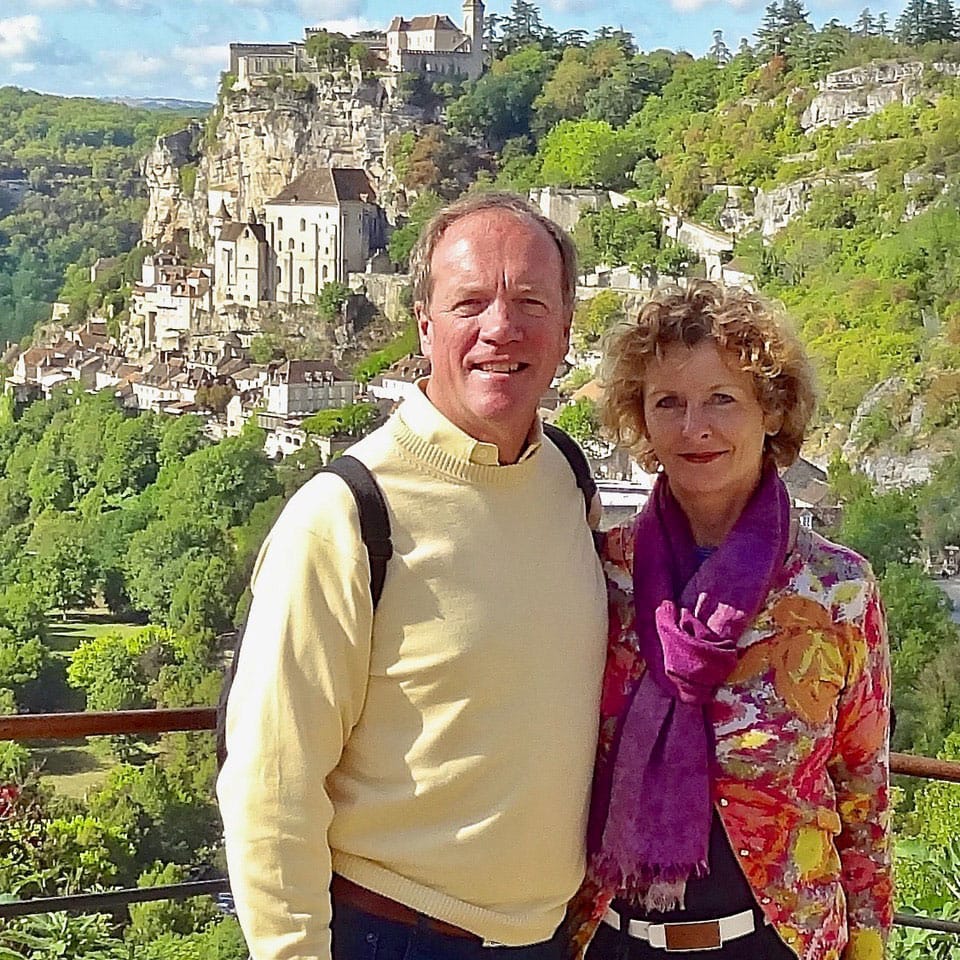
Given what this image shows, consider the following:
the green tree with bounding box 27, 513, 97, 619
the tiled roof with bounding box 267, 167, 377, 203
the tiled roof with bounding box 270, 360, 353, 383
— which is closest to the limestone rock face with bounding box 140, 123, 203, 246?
the tiled roof with bounding box 267, 167, 377, 203

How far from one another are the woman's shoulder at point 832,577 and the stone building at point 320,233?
1204 inches

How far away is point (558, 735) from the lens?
36.2 inches

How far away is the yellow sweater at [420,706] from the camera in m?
0.84

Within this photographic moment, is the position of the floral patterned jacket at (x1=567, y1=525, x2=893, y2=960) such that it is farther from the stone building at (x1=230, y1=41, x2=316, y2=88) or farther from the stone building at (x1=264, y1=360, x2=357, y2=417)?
the stone building at (x1=230, y1=41, x2=316, y2=88)

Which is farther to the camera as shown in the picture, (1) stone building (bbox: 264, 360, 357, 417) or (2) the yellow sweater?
(1) stone building (bbox: 264, 360, 357, 417)

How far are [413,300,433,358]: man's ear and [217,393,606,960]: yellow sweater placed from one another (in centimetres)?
4

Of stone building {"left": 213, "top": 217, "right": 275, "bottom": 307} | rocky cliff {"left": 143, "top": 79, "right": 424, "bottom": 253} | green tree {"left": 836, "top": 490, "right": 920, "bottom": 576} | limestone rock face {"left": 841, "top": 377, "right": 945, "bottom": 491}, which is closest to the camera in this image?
green tree {"left": 836, "top": 490, "right": 920, "bottom": 576}

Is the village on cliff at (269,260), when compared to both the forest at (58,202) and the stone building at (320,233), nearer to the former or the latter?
the stone building at (320,233)

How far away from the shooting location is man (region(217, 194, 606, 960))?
2.75ft

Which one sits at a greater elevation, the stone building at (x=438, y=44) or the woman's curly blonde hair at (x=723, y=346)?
the stone building at (x=438, y=44)

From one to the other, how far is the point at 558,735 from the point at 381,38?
3873cm

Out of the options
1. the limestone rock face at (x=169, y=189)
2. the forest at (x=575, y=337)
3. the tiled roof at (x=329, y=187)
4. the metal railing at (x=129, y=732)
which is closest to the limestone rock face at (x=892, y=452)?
the forest at (x=575, y=337)

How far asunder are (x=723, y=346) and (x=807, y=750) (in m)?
0.27

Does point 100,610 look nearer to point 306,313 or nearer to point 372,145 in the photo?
point 306,313
